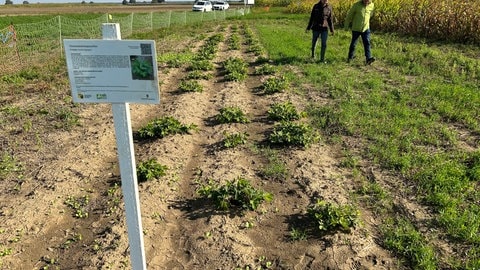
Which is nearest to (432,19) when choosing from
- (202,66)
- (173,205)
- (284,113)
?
(202,66)

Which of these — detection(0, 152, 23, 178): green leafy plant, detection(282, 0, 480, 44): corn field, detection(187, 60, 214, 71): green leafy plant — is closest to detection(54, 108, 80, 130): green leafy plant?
detection(0, 152, 23, 178): green leafy plant

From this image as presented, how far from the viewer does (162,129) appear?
21.0ft

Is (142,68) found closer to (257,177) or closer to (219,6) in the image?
(257,177)

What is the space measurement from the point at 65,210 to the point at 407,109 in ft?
20.4

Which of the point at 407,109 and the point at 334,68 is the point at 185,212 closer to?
the point at 407,109

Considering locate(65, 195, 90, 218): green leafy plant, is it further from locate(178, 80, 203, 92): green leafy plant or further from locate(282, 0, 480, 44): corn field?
locate(282, 0, 480, 44): corn field

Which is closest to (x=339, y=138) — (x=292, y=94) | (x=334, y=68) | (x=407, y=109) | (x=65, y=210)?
(x=407, y=109)

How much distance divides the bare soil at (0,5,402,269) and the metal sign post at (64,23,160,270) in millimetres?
1643

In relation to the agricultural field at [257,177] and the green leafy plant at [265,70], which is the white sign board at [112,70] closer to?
the agricultural field at [257,177]

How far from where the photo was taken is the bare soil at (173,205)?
12.3ft

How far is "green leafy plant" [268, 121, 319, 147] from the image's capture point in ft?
19.7

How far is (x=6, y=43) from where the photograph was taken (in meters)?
11.6

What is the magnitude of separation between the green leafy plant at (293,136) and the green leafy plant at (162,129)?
1.60 metres

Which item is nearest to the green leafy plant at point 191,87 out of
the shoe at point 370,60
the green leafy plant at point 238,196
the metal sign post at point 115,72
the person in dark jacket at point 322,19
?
the person in dark jacket at point 322,19
